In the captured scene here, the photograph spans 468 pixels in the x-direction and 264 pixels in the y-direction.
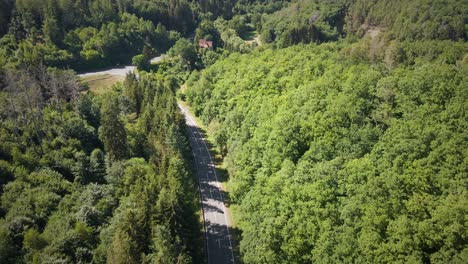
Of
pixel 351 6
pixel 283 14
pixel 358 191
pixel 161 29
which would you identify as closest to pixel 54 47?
pixel 161 29

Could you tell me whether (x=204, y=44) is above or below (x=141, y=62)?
above

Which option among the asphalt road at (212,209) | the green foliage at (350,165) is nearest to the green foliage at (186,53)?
the asphalt road at (212,209)

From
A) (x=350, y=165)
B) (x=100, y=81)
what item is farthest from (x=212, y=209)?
(x=100, y=81)

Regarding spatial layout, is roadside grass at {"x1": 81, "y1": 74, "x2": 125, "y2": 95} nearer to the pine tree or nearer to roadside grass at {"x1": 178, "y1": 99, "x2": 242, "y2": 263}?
roadside grass at {"x1": 178, "y1": 99, "x2": 242, "y2": 263}

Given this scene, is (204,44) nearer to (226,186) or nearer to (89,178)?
(226,186)

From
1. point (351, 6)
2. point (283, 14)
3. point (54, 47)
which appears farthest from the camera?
point (283, 14)

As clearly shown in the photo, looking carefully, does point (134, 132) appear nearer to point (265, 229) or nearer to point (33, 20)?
point (265, 229)
